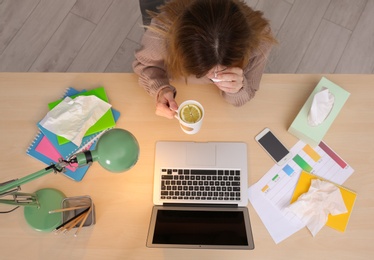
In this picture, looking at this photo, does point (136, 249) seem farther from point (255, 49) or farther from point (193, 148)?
point (255, 49)

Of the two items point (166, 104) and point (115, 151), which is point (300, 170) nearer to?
point (166, 104)

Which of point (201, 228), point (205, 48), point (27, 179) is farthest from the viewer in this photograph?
point (201, 228)

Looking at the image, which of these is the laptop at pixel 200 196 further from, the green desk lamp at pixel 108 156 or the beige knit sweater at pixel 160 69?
the green desk lamp at pixel 108 156

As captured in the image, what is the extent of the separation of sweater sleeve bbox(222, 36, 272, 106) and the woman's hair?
125 millimetres

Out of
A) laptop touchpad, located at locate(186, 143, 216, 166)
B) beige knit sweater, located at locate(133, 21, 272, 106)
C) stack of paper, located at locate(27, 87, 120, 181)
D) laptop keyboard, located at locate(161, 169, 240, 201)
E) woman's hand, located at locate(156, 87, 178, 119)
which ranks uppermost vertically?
beige knit sweater, located at locate(133, 21, 272, 106)

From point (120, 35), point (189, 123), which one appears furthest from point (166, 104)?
point (120, 35)

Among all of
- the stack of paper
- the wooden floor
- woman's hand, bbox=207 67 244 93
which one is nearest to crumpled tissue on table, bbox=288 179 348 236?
woman's hand, bbox=207 67 244 93

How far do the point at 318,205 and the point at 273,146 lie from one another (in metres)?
0.23

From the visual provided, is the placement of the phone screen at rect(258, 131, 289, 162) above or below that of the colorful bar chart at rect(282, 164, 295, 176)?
above

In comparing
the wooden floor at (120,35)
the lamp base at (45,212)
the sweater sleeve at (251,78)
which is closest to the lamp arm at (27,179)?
the lamp base at (45,212)

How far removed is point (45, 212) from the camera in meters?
1.04

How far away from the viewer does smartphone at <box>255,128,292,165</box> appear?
1091mm

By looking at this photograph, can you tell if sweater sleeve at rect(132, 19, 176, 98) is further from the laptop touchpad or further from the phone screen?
the phone screen

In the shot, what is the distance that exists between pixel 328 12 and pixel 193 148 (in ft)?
4.83
